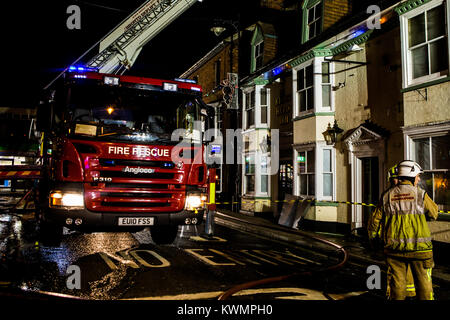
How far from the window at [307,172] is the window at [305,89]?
1794 mm

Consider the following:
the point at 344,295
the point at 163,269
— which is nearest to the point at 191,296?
the point at 163,269

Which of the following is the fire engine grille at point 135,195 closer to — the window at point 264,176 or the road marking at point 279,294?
the road marking at point 279,294

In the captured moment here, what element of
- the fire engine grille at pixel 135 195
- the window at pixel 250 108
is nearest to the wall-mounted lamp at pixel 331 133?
the window at pixel 250 108

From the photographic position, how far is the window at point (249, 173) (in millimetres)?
16922

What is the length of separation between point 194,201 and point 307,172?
24.6ft

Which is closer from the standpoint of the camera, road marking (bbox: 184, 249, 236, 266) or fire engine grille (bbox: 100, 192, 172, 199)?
fire engine grille (bbox: 100, 192, 172, 199)

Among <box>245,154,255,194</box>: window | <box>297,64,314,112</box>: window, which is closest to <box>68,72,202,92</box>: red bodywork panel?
<box>297,64,314,112</box>: window

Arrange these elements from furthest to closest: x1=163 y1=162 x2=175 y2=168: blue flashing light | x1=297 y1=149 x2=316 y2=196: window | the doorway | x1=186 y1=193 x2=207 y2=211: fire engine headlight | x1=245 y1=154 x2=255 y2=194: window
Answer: x1=245 y1=154 x2=255 y2=194: window
the doorway
x1=297 y1=149 x2=316 y2=196: window
x1=186 y1=193 x2=207 y2=211: fire engine headlight
x1=163 y1=162 x2=175 y2=168: blue flashing light

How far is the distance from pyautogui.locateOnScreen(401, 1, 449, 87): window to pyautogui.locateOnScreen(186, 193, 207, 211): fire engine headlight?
6.43 m

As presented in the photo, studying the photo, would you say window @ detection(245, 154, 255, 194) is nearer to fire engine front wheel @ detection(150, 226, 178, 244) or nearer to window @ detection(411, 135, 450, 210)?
window @ detection(411, 135, 450, 210)

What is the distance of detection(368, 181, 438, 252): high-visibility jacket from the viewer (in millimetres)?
3637

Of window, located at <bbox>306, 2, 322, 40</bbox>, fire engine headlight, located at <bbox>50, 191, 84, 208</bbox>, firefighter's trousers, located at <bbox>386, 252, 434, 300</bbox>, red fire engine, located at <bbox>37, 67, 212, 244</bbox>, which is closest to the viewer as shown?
firefighter's trousers, located at <bbox>386, 252, 434, 300</bbox>

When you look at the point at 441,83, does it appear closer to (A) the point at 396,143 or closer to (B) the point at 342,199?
(A) the point at 396,143
